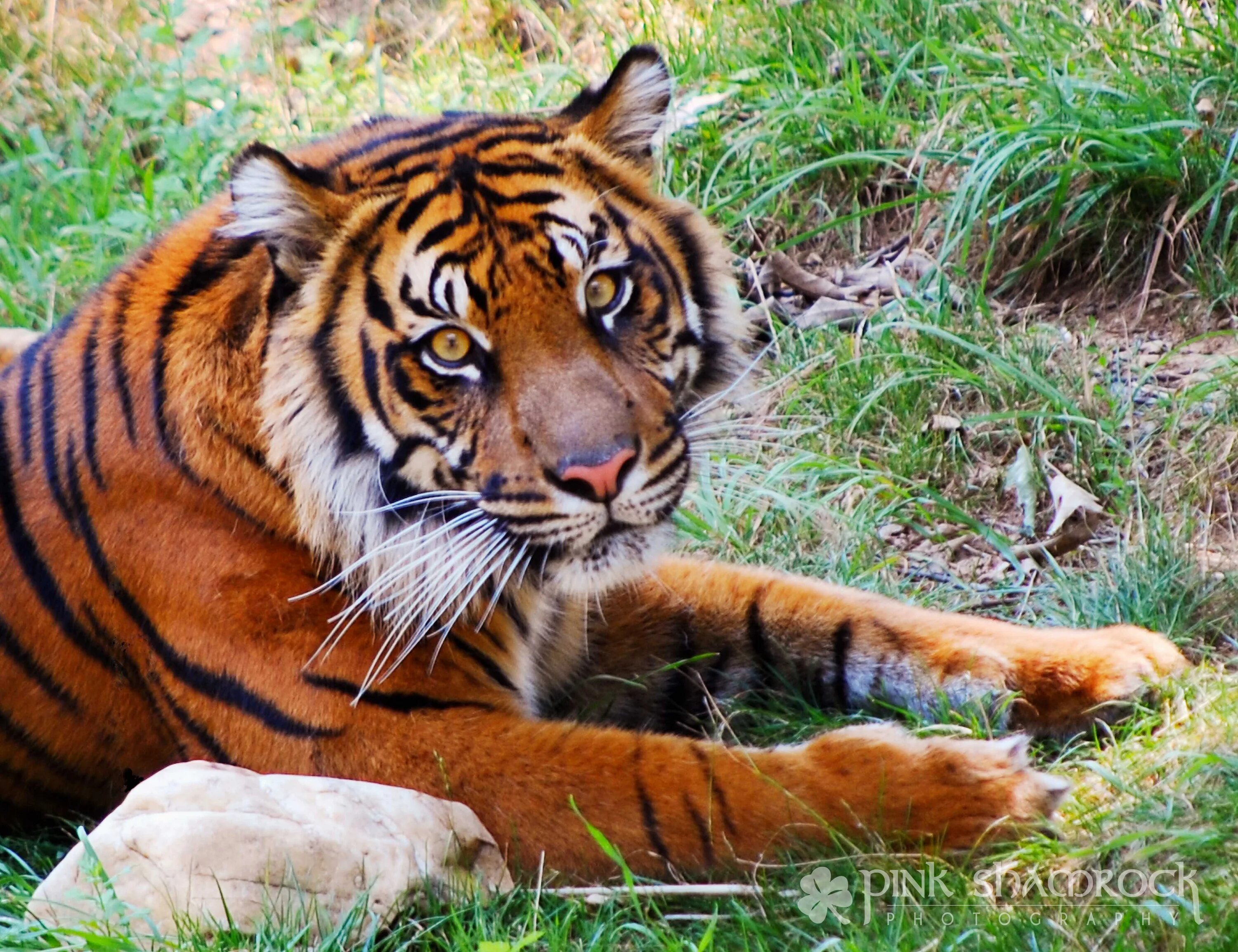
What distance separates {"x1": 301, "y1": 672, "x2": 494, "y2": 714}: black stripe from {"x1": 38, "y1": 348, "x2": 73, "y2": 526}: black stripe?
2.05ft

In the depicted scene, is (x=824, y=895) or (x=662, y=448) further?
(x=662, y=448)

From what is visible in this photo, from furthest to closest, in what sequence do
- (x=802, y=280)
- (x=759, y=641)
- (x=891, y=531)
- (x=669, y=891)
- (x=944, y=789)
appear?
(x=802, y=280) → (x=891, y=531) → (x=759, y=641) → (x=944, y=789) → (x=669, y=891)

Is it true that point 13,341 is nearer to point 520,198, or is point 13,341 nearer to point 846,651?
point 520,198

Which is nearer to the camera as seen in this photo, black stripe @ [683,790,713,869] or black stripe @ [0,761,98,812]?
black stripe @ [683,790,713,869]

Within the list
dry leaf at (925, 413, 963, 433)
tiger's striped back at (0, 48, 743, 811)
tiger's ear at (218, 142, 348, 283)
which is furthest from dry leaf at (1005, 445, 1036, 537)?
tiger's ear at (218, 142, 348, 283)

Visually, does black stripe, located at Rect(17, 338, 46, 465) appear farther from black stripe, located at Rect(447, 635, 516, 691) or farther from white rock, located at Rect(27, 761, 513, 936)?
black stripe, located at Rect(447, 635, 516, 691)

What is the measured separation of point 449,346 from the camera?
108 inches

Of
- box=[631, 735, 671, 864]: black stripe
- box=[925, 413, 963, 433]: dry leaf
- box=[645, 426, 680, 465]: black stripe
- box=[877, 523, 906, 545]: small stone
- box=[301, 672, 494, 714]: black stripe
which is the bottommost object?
box=[877, 523, 906, 545]: small stone

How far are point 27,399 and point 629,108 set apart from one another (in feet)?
4.67

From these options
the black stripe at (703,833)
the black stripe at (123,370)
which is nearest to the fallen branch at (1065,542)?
the black stripe at (703,833)

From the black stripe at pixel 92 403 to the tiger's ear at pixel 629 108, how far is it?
3.64ft

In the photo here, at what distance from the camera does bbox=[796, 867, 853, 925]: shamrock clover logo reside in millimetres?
2389

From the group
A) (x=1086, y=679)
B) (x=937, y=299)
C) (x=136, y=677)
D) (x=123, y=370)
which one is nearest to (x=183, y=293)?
(x=123, y=370)

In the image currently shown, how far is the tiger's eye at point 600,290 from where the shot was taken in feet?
9.18
